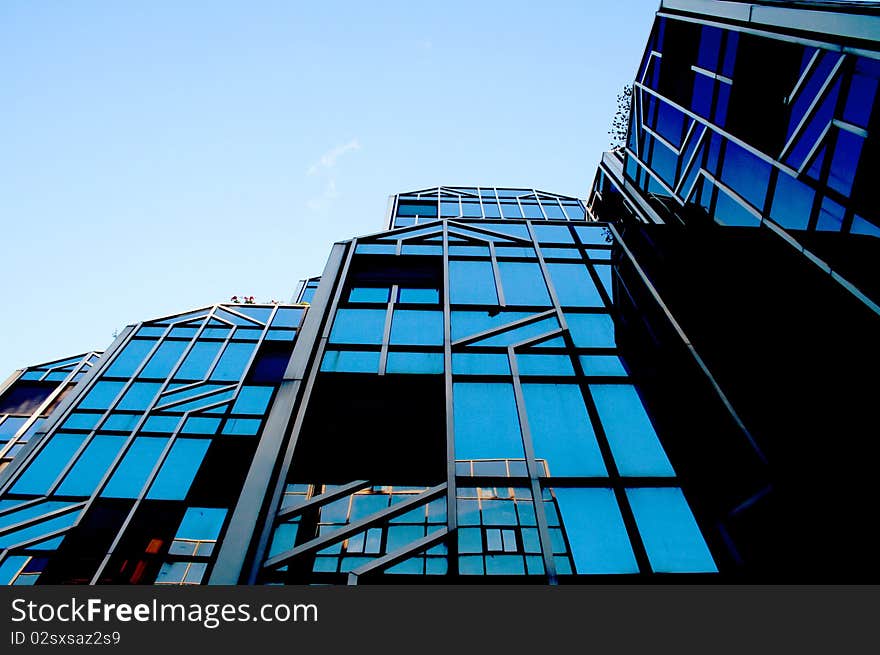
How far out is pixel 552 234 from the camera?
13.2 metres

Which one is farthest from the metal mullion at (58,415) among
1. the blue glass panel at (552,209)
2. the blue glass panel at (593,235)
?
the blue glass panel at (552,209)

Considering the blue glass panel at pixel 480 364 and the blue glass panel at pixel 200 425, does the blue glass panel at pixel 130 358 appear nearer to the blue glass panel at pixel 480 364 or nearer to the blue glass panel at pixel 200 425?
the blue glass panel at pixel 200 425

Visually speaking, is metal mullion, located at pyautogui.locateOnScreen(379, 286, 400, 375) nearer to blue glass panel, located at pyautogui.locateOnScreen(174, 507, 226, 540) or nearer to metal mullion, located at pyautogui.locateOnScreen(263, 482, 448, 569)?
metal mullion, located at pyautogui.locateOnScreen(263, 482, 448, 569)

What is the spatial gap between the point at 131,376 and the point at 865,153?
18.5 m

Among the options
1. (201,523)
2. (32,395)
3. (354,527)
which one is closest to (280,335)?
(201,523)

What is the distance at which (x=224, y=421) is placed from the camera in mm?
13602

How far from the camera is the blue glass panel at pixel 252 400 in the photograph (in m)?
14.1

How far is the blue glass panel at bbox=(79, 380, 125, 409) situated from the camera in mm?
13734

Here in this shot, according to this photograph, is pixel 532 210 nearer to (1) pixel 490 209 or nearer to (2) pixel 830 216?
(1) pixel 490 209

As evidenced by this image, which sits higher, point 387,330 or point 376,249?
point 376,249

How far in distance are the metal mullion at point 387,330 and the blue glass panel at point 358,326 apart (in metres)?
0.09

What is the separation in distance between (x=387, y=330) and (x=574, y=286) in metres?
4.69

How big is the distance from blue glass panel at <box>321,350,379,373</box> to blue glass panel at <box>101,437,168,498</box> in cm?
692
